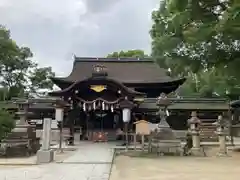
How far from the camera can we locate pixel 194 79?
41.0 m

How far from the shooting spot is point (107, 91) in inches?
844

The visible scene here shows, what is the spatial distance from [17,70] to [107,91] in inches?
721

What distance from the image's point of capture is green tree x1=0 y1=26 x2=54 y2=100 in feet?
113

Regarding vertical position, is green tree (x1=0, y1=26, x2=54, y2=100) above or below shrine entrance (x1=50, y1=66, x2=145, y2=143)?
above

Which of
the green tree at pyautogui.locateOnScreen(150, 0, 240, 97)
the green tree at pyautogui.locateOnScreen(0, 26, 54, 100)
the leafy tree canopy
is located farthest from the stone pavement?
the green tree at pyautogui.locateOnScreen(0, 26, 54, 100)

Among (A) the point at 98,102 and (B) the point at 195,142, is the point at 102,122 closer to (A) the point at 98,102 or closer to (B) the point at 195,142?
(A) the point at 98,102

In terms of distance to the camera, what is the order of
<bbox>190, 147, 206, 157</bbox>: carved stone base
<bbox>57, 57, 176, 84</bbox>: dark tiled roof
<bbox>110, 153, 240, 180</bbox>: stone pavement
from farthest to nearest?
<bbox>57, 57, 176, 84</bbox>: dark tiled roof
<bbox>190, 147, 206, 157</bbox>: carved stone base
<bbox>110, 153, 240, 180</bbox>: stone pavement

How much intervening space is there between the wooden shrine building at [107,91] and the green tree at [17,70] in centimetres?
1035

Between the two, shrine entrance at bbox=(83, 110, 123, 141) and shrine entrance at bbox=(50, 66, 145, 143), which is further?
shrine entrance at bbox=(83, 110, 123, 141)

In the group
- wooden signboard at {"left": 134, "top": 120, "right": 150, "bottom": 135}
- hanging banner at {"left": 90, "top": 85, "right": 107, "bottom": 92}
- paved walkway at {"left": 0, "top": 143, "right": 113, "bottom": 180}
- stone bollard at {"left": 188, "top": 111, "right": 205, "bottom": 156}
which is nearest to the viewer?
paved walkway at {"left": 0, "top": 143, "right": 113, "bottom": 180}

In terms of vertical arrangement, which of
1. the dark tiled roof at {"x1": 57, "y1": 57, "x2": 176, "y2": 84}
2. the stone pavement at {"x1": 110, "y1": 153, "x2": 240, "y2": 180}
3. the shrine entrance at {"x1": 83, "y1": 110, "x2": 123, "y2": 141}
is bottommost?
the stone pavement at {"x1": 110, "y1": 153, "x2": 240, "y2": 180}

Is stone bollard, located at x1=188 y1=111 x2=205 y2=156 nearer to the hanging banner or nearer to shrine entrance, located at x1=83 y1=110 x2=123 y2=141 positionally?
the hanging banner

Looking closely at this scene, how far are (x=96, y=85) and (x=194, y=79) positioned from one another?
2273cm

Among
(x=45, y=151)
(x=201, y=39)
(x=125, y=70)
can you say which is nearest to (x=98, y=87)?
(x=125, y=70)
